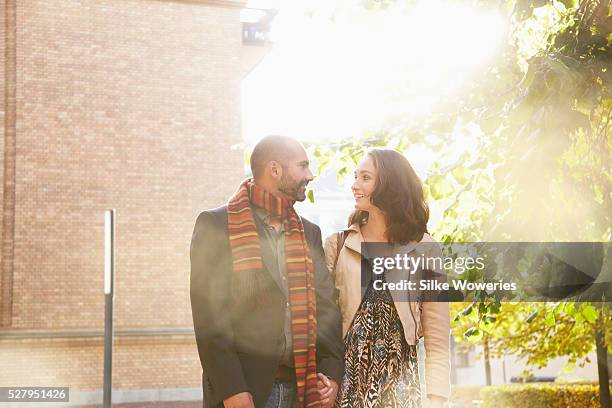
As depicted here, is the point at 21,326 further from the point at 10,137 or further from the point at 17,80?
the point at 17,80

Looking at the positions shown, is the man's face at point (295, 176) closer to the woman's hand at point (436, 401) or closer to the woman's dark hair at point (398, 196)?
the woman's dark hair at point (398, 196)

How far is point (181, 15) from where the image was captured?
1930cm

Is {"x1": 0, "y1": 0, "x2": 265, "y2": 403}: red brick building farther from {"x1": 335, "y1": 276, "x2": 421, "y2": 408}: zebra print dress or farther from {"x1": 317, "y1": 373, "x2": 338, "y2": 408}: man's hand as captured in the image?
{"x1": 317, "y1": 373, "x2": 338, "y2": 408}: man's hand

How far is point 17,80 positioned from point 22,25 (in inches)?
46.5

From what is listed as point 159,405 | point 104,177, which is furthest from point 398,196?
point 104,177

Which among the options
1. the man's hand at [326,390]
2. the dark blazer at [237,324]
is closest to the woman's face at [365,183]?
the dark blazer at [237,324]

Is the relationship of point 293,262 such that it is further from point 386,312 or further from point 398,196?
point 398,196

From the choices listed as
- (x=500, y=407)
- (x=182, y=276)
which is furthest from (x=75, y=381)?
(x=500, y=407)

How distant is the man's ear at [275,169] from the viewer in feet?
12.6

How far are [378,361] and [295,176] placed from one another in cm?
90

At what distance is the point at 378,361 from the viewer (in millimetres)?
3945

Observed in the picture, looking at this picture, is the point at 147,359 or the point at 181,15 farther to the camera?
the point at 181,15

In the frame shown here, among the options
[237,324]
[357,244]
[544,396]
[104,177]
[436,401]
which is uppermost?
[104,177]

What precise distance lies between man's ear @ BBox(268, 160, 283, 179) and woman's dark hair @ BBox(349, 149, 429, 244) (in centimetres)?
51
